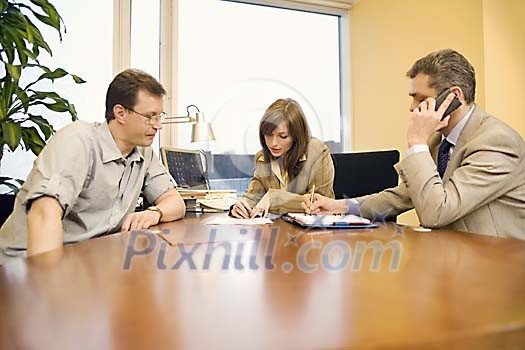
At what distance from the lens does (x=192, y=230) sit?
112 centimetres

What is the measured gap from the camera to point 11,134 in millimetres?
1806

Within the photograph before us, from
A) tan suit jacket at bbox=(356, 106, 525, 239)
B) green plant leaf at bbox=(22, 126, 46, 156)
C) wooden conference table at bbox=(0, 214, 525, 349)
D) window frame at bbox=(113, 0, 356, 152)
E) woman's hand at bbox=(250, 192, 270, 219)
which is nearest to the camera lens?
wooden conference table at bbox=(0, 214, 525, 349)

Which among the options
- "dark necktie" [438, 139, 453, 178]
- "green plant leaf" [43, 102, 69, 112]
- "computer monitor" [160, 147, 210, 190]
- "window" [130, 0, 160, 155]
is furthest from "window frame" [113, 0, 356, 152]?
"dark necktie" [438, 139, 453, 178]

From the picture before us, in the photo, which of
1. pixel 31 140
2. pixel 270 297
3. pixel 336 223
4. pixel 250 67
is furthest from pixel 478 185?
pixel 250 67

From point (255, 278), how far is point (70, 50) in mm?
2870

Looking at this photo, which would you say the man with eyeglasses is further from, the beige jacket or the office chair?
the office chair

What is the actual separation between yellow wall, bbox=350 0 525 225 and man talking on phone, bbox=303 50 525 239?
134cm

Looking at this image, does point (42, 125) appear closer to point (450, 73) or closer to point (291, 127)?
point (291, 127)

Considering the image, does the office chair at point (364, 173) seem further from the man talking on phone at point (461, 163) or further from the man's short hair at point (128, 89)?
the man's short hair at point (128, 89)

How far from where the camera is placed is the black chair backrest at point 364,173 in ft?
7.07

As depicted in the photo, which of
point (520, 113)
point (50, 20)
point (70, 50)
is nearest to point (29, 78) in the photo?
point (70, 50)

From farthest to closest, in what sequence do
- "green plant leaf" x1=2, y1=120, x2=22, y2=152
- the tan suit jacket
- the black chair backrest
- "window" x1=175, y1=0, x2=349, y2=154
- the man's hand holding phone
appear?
"window" x1=175, y1=0, x2=349, y2=154
the black chair backrest
"green plant leaf" x1=2, y1=120, x2=22, y2=152
the man's hand holding phone
the tan suit jacket

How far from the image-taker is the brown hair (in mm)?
2031

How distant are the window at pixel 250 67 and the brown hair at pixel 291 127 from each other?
126cm
